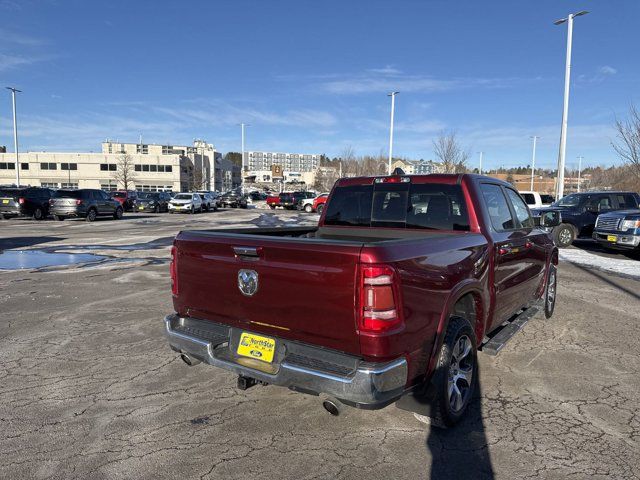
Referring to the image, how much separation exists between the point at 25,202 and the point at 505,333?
26596 mm

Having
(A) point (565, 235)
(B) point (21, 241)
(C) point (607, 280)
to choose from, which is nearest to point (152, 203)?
(B) point (21, 241)

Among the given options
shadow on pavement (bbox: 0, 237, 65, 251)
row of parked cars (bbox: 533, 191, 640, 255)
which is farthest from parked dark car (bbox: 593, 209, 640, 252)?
shadow on pavement (bbox: 0, 237, 65, 251)

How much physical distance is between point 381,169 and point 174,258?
67.1m

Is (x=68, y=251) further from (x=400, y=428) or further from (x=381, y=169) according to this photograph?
(x=381, y=169)

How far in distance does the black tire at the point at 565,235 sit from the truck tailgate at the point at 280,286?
50.0 feet

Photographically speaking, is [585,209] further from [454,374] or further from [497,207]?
[454,374]

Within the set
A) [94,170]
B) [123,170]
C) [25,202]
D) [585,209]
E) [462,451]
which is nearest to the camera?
[462,451]

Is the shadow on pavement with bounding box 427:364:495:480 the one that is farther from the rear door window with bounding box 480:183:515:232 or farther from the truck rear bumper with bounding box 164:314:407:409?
the rear door window with bounding box 480:183:515:232

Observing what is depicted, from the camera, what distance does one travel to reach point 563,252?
47.7 ft

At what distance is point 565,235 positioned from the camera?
15.9 meters

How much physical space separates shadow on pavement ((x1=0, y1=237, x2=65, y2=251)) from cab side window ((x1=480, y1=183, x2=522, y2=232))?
Answer: 45.0 ft

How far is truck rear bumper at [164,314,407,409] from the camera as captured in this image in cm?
273

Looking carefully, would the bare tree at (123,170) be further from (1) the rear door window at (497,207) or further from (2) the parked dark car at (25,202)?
(1) the rear door window at (497,207)

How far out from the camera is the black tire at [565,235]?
51.8ft
